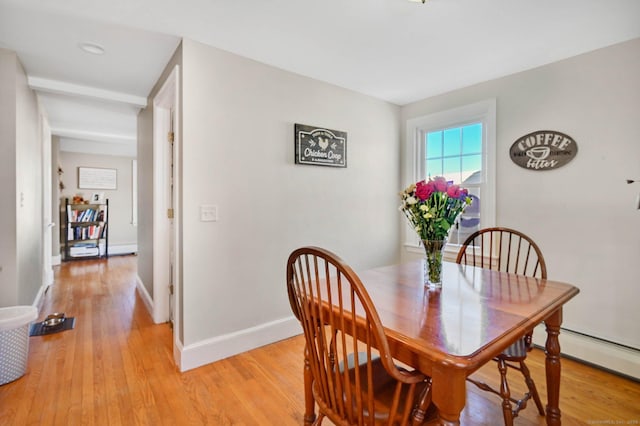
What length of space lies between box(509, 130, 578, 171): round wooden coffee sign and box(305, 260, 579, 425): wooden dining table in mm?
1358

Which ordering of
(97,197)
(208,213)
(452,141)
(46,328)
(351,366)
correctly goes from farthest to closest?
(97,197), (452,141), (46,328), (208,213), (351,366)

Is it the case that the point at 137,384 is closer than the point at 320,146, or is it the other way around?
the point at 137,384

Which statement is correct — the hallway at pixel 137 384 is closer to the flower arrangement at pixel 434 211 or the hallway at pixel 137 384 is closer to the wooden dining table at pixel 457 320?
the wooden dining table at pixel 457 320

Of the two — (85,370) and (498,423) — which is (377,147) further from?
(85,370)

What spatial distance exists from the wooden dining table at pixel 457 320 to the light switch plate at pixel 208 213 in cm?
122

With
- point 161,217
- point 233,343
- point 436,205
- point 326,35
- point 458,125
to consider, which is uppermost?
point 326,35

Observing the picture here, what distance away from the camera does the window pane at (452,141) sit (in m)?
3.23

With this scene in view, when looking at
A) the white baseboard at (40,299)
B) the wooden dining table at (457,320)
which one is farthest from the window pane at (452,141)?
the white baseboard at (40,299)

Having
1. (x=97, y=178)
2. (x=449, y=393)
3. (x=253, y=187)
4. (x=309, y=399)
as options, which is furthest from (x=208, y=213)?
(x=97, y=178)

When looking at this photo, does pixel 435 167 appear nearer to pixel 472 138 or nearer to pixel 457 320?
pixel 472 138

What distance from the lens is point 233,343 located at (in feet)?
7.85

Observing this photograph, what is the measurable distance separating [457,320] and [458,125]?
2.61 m

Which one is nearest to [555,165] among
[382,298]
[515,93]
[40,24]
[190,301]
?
[515,93]

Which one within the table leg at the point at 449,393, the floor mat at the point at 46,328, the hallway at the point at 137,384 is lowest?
the hallway at the point at 137,384
